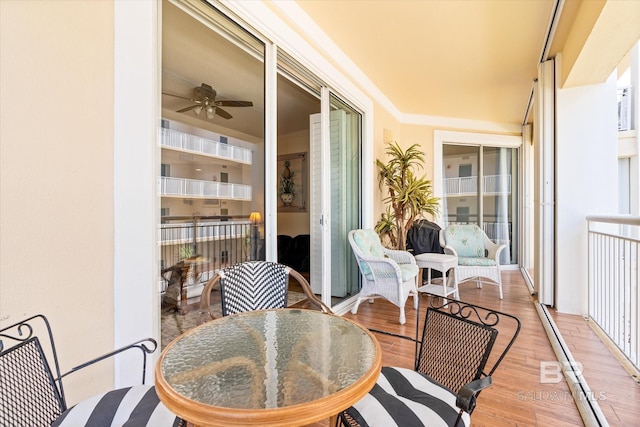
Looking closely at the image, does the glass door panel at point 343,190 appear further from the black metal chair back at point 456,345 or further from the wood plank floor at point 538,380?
the black metal chair back at point 456,345

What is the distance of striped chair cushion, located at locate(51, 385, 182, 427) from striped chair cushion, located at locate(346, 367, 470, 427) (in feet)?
1.95

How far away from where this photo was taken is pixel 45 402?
98cm

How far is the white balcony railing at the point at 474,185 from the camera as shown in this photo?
18.6ft

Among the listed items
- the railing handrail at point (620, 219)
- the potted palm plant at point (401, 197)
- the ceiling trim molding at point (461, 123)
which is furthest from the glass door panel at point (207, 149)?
the ceiling trim molding at point (461, 123)

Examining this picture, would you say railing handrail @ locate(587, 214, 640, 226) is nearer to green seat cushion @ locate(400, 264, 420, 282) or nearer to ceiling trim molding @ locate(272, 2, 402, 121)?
green seat cushion @ locate(400, 264, 420, 282)

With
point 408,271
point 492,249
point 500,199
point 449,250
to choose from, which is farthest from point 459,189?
point 408,271

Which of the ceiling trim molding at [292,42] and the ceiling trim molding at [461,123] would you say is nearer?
the ceiling trim molding at [292,42]

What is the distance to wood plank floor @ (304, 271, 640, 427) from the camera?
1.54 metres

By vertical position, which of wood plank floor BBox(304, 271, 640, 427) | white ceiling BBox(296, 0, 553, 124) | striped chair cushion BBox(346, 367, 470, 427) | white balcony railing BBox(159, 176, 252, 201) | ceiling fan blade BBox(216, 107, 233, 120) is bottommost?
wood plank floor BBox(304, 271, 640, 427)

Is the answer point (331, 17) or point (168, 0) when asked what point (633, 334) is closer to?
A: point (331, 17)

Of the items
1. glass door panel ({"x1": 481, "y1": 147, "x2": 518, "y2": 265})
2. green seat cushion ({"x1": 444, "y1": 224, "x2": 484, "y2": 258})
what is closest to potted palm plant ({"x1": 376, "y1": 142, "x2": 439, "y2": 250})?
green seat cushion ({"x1": 444, "y1": 224, "x2": 484, "y2": 258})

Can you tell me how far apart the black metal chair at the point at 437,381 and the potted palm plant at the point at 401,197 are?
2.64 m

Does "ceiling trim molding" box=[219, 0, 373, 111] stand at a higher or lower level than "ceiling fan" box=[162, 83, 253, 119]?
higher

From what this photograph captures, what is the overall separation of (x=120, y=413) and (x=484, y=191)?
618 centimetres
